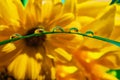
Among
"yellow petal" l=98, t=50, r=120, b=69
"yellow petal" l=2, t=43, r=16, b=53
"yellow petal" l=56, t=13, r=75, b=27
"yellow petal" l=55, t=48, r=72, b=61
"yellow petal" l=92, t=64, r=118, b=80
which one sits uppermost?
"yellow petal" l=56, t=13, r=75, b=27

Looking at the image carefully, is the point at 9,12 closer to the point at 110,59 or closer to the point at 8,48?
the point at 8,48

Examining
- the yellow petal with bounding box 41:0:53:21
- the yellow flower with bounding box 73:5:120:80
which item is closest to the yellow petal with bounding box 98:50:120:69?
the yellow flower with bounding box 73:5:120:80

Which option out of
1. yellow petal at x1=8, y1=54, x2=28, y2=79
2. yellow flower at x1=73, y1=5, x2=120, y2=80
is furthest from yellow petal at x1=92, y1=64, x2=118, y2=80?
yellow petal at x1=8, y1=54, x2=28, y2=79

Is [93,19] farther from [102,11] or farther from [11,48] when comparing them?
[11,48]

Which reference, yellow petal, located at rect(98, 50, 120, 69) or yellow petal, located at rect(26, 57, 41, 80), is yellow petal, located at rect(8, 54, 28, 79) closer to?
yellow petal, located at rect(26, 57, 41, 80)

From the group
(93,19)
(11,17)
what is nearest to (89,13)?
(93,19)

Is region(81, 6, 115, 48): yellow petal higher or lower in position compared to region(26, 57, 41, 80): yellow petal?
higher

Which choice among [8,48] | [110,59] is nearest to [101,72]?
[110,59]

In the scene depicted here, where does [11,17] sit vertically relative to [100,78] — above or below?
Result: above
